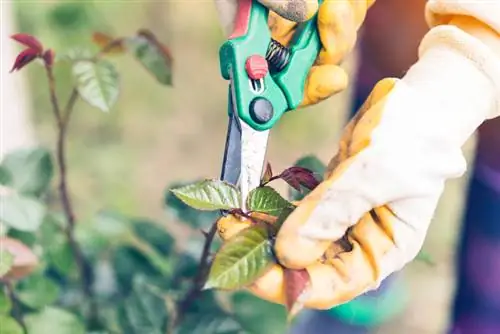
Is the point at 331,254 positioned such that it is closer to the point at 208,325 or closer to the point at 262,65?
the point at 262,65

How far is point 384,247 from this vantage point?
1.32 ft

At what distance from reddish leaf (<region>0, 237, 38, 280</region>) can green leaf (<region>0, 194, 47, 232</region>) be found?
1 cm

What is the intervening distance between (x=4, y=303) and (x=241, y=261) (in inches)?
11.3

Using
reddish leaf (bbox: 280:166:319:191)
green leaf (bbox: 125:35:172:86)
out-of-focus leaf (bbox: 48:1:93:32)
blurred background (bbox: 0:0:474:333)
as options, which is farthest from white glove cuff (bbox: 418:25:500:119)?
out-of-focus leaf (bbox: 48:1:93:32)

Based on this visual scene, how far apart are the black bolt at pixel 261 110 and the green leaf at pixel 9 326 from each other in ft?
0.94

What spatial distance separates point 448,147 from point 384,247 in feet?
0.23

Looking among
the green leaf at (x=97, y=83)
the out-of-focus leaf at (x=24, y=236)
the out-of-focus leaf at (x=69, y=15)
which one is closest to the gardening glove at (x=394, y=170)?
Answer: the green leaf at (x=97, y=83)

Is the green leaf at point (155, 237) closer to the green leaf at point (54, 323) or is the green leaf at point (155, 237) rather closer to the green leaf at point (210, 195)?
the green leaf at point (54, 323)

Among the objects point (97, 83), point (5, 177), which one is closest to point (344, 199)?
point (97, 83)

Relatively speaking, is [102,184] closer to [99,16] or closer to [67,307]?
[99,16]

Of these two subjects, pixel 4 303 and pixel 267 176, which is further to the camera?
pixel 4 303

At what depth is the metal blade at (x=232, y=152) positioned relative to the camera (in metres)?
0.42

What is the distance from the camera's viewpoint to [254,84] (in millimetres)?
413

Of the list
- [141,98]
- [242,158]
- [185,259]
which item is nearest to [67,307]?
[185,259]
